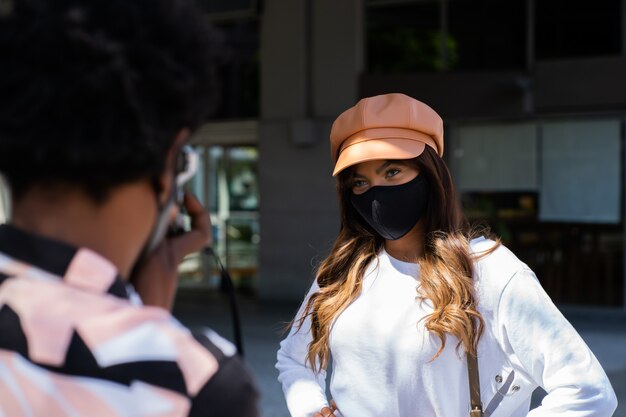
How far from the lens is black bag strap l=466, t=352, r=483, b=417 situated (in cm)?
231

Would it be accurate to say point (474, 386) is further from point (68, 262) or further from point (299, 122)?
point (299, 122)

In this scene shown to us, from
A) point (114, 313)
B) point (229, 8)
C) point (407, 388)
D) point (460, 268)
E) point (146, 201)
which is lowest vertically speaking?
point (407, 388)

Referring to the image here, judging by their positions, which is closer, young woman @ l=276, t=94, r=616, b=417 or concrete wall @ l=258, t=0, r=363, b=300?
young woman @ l=276, t=94, r=616, b=417

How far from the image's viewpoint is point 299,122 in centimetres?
1274

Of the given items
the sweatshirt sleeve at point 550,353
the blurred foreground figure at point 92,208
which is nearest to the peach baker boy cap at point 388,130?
the sweatshirt sleeve at point 550,353

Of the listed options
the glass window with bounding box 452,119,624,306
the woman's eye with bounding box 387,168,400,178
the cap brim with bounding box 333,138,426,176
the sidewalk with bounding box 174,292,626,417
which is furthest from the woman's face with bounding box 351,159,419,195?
the glass window with bounding box 452,119,624,306

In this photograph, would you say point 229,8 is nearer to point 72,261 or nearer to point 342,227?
point 342,227

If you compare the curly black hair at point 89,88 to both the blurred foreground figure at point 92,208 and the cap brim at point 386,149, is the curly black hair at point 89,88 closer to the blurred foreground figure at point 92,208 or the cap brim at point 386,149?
the blurred foreground figure at point 92,208

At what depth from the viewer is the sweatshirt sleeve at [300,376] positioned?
2656mm

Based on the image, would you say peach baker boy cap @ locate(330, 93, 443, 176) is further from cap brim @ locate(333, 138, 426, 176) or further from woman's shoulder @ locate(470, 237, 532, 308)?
woman's shoulder @ locate(470, 237, 532, 308)

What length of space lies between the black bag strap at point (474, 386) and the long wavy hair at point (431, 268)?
0.02m

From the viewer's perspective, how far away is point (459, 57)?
39.1 ft

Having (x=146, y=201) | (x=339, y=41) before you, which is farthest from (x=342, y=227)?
(x=339, y=41)

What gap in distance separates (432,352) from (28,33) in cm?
160
